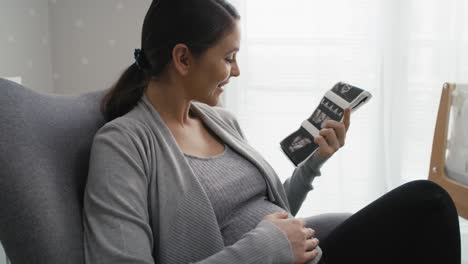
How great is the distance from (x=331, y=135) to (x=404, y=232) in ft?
0.89

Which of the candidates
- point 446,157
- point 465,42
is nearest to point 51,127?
point 446,157

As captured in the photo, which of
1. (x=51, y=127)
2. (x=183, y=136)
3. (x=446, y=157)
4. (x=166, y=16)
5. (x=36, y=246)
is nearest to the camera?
(x=36, y=246)

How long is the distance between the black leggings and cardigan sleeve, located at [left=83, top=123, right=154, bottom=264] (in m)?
0.39

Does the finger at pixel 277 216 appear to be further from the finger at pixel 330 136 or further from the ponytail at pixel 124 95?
the ponytail at pixel 124 95

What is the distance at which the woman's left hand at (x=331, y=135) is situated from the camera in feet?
3.69

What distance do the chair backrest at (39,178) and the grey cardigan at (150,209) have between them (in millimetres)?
38

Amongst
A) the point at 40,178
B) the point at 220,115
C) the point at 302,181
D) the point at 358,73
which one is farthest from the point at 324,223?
the point at 358,73

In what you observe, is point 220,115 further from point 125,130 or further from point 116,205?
point 116,205

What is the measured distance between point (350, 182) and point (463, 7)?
82 centimetres

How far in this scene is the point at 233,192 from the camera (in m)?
1.00

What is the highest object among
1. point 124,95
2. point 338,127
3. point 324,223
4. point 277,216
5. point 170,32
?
point 170,32

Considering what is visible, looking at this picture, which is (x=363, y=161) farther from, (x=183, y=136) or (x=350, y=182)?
(x=183, y=136)

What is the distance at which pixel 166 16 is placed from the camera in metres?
0.95

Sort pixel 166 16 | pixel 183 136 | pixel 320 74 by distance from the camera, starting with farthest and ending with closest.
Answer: pixel 320 74 < pixel 183 136 < pixel 166 16
